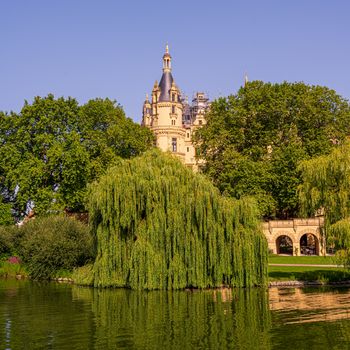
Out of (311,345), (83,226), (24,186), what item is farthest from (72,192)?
(311,345)

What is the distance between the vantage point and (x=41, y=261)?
36.6 meters

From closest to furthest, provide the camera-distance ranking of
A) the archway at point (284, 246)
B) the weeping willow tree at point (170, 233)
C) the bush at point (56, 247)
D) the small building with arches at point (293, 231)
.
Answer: the weeping willow tree at point (170, 233), the bush at point (56, 247), the small building with arches at point (293, 231), the archway at point (284, 246)

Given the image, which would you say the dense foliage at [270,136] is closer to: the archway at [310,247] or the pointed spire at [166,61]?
the archway at [310,247]

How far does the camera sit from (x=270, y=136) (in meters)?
53.6

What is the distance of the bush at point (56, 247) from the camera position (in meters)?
35.7

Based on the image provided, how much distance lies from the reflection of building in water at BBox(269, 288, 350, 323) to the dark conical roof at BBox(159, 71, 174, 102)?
58590 millimetres

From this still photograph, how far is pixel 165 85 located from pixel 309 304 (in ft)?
213

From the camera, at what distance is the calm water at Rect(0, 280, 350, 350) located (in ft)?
53.7

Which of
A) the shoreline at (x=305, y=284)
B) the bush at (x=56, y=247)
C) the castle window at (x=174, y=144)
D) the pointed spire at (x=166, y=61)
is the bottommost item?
the shoreline at (x=305, y=284)

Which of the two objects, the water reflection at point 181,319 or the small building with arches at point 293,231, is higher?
the small building with arches at point 293,231

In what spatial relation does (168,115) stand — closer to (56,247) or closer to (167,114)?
(167,114)

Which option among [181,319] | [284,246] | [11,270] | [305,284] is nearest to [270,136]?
[284,246]

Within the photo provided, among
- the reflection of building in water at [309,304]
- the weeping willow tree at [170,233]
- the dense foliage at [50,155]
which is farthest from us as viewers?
the dense foliage at [50,155]

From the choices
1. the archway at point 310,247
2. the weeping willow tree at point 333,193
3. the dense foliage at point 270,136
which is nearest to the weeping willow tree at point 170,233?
the weeping willow tree at point 333,193
